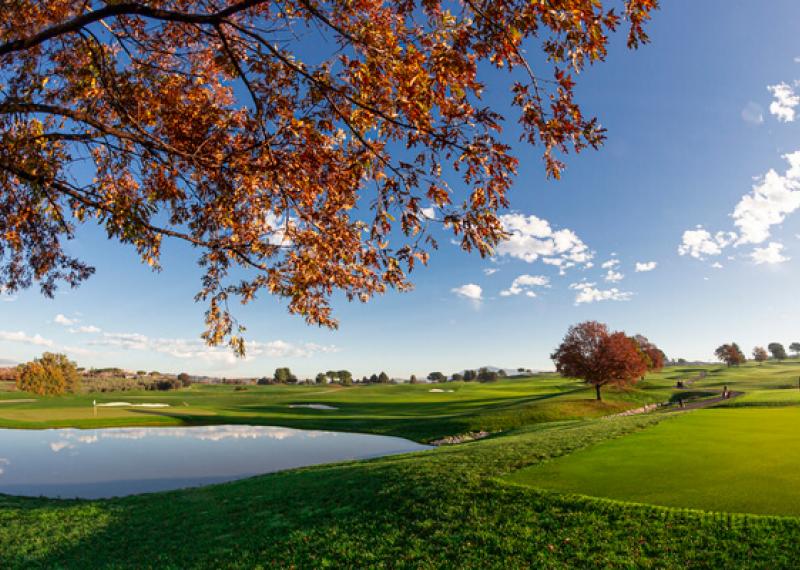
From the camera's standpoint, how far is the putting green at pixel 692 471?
9.50 meters

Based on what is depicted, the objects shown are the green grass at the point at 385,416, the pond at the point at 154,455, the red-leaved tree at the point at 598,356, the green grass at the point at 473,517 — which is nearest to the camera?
the green grass at the point at 473,517

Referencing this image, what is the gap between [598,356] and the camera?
162 feet

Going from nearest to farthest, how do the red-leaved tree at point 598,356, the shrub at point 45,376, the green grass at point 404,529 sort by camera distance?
the green grass at point 404,529
the red-leaved tree at point 598,356
the shrub at point 45,376

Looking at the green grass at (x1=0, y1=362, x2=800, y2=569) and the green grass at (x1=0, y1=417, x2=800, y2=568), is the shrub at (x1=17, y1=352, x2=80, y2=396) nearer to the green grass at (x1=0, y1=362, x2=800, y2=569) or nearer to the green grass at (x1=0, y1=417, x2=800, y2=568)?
the green grass at (x1=0, y1=362, x2=800, y2=569)

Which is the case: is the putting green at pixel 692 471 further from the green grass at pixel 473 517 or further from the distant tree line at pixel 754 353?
the distant tree line at pixel 754 353

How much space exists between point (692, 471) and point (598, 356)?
40.6 metres

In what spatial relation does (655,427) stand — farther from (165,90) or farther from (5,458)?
(5,458)

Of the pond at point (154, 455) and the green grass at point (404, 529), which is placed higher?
the green grass at point (404, 529)

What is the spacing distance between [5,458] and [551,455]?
119 feet

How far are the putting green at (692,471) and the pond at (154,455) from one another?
18578 millimetres

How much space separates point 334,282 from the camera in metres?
8.86

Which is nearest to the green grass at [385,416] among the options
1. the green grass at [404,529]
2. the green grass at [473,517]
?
the green grass at [473,517]

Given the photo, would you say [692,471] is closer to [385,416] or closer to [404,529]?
[404,529]

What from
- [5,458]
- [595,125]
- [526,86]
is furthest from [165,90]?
[5,458]
